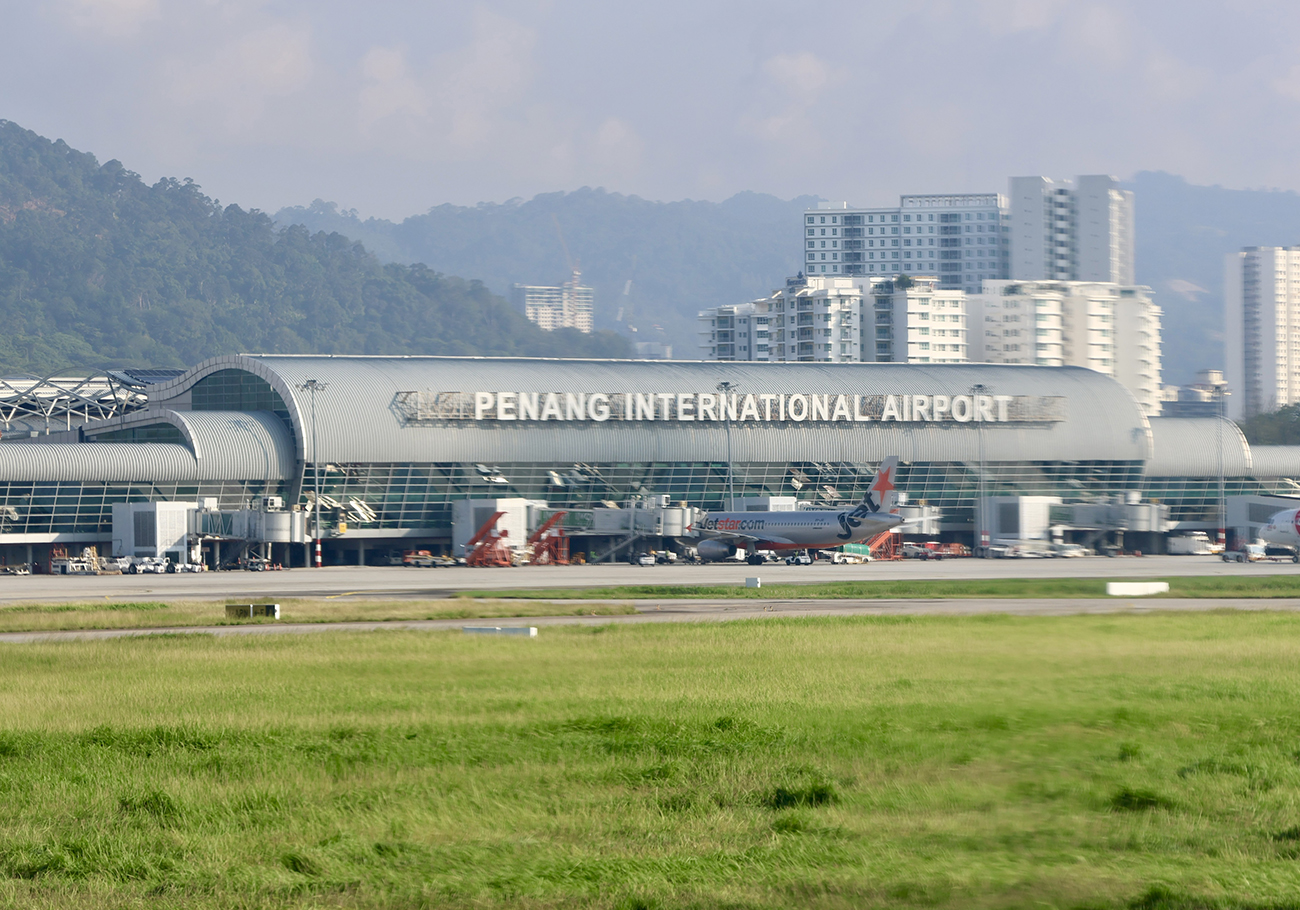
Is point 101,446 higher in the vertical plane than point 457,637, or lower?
higher

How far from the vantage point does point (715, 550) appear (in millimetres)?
121500

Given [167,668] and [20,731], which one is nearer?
[20,731]

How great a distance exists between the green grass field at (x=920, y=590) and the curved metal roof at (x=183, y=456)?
56342 millimetres

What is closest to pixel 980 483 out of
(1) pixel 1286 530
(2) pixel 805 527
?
(2) pixel 805 527

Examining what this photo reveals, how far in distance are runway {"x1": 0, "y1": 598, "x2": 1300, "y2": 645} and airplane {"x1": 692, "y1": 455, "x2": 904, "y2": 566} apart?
170 feet

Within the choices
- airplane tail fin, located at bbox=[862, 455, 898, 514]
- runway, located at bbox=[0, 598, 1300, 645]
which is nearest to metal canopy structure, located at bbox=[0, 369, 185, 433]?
airplane tail fin, located at bbox=[862, 455, 898, 514]

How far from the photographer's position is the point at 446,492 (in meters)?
134

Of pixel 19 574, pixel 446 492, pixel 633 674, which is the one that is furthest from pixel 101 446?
pixel 633 674

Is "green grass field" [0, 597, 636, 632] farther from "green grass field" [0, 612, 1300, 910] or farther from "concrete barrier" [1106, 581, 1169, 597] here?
"green grass field" [0, 612, 1300, 910]

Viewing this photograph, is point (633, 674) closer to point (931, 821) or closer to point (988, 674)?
point (988, 674)

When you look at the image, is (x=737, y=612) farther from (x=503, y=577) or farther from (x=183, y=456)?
(x=183, y=456)

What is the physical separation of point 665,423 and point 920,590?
69.8 m

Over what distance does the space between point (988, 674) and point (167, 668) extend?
23.5 meters

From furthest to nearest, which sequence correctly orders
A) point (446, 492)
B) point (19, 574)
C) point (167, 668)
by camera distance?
1. point (446, 492)
2. point (19, 574)
3. point (167, 668)
